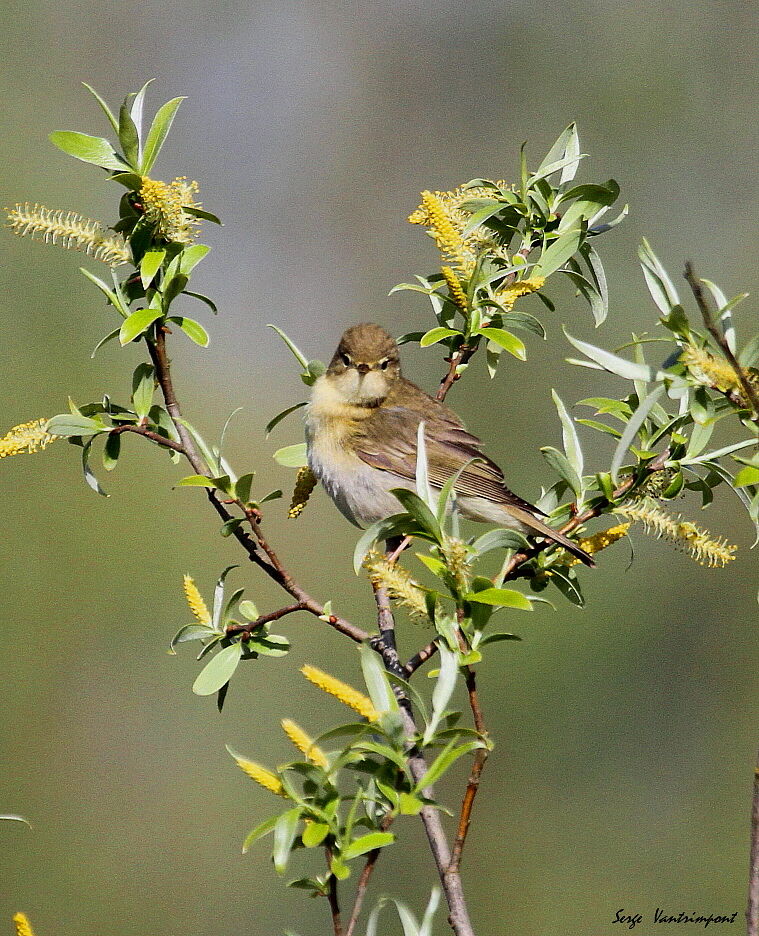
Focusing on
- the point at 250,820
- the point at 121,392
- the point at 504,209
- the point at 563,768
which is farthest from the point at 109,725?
the point at 504,209

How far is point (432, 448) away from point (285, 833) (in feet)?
8.16

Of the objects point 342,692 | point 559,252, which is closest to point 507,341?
point 559,252

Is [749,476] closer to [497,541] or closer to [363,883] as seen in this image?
[497,541]

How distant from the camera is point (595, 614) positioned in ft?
26.6

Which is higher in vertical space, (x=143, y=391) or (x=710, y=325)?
(x=143, y=391)

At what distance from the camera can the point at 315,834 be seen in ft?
4.40

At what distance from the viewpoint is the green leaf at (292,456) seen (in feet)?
9.37

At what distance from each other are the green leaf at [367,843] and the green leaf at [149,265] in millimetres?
1067

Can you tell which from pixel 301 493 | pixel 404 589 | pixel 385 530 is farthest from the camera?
pixel 301 493

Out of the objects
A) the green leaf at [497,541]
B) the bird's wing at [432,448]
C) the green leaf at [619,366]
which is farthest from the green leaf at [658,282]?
the bird's wing at [432,448]

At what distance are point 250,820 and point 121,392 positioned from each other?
352 cm

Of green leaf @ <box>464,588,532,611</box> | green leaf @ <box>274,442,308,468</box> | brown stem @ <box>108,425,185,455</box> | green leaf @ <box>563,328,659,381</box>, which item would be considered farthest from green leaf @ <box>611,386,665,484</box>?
green leaf @ <box>274,442,308,468</box>

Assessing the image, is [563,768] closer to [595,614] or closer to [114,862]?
[595,614]

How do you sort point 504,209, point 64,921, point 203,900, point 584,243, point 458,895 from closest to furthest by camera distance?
point 458,895 < point 584,243 < point 504,209 < point 64,921 < point 203,900
